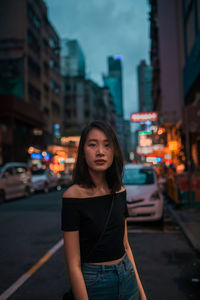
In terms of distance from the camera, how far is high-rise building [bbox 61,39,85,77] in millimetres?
94812

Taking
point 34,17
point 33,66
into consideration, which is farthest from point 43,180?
point 34,17

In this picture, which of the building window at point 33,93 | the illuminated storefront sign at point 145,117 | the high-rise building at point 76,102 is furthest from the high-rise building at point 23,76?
the high-rise building at point 76,102

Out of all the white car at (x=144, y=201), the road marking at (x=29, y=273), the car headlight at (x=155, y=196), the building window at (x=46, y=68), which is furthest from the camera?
the building window at (x=46, y=68)

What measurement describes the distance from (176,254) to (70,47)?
96.1 meters

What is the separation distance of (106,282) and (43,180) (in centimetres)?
2449

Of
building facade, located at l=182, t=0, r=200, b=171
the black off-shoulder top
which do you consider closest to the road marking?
the black off-shoulder top

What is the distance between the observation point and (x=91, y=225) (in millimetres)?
1980

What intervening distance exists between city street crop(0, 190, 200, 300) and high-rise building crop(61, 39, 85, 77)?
8827 centimetres

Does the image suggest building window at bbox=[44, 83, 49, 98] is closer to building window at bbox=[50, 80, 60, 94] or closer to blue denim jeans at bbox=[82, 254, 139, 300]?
building window at bbox=[50, 80, 60, 94]

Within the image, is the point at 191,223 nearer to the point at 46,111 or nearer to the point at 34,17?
the point at 34,17

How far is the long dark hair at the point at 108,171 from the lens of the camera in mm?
2131

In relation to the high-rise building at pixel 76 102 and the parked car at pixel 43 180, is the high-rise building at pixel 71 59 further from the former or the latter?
the parked car at pixel 43 180

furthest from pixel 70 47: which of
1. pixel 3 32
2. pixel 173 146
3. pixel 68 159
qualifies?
pixel 173 146

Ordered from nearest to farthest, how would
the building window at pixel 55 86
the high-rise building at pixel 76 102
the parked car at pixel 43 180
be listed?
the parked car at pixel 43 180 < the building window at pixel 55 86 < the high-rise building at pixel 76 102
